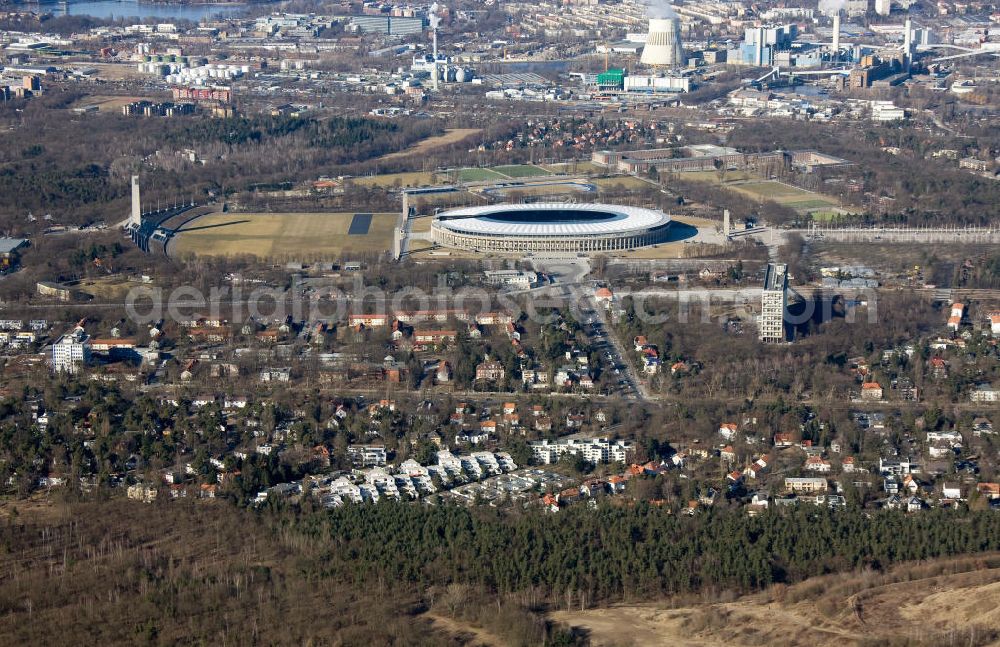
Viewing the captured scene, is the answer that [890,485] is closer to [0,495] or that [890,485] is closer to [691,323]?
[691,323]

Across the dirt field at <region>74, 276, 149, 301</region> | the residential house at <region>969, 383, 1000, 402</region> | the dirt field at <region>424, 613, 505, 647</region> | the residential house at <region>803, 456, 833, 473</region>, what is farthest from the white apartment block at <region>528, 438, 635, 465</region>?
the dirt field at <region>74, 276, 149, 301</region>

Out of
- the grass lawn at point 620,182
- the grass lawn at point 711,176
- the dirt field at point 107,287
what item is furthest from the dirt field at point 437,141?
the dirt field at point 107,287

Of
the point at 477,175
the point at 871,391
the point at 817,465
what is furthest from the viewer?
Answer: the point at 477,175

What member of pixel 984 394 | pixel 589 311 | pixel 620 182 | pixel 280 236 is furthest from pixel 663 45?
pixel 984 394

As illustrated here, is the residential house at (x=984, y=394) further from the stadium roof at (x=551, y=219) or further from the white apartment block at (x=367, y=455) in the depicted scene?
the stadium roof at (x=551, y=219)

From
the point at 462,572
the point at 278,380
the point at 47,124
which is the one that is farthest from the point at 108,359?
the point at 47,124

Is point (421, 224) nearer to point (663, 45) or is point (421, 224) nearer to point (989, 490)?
point (989, 490)
